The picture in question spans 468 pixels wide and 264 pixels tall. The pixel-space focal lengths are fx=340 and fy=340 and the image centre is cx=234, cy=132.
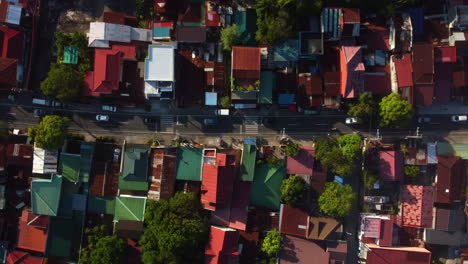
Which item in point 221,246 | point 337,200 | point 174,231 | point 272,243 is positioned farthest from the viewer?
point 272,243

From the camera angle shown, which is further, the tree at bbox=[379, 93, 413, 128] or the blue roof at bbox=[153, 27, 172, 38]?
the blue roof at bbox=[153, 27, 172, 38]

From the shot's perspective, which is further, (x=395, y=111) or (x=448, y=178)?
(x=448, y=178)

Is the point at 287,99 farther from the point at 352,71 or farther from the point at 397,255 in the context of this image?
the point at 397,255

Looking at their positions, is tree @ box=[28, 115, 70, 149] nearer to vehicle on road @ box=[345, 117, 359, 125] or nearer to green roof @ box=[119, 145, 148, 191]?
green roof @ box=[119, 145, 148, 191]

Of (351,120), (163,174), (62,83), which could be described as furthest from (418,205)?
(62,83)

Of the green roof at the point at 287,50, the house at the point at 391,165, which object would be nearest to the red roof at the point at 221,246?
the house at the point at 391,165

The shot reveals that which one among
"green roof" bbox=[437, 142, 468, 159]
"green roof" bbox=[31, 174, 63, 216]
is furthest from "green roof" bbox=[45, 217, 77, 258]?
"green roof" bbox=[437, 142, 468, 159]

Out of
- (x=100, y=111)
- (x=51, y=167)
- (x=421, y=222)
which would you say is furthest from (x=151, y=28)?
(x=421, y=222)
